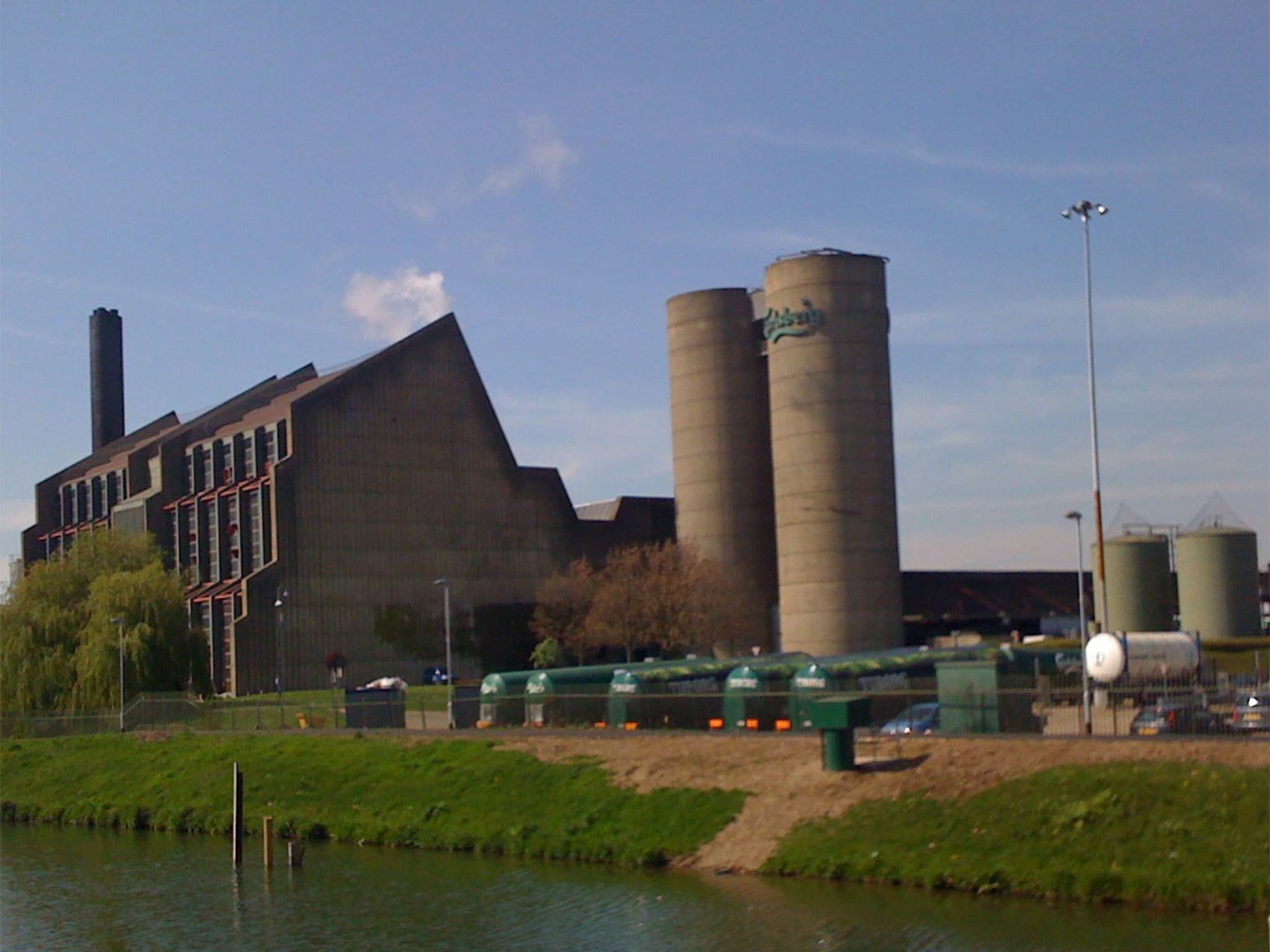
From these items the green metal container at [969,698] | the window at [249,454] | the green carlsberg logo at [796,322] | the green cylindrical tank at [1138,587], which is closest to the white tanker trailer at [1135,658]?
the green metal container at [969,698]

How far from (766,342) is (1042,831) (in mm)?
72881

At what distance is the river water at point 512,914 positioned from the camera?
2584 cm

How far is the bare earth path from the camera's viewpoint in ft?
105

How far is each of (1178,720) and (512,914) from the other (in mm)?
17701

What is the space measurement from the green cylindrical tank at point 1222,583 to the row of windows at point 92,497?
74.1 metres

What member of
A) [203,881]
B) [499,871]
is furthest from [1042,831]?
[203,881]

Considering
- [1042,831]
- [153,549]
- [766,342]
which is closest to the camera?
[1042,831]

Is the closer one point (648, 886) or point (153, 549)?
point (648, 886)

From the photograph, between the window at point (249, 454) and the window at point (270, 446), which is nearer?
the window at point (270, 446)

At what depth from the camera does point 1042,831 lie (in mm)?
29734

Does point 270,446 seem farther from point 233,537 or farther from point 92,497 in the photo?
point 92,497

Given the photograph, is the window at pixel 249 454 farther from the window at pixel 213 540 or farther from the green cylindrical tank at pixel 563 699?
the green cylindrical tank at pixel 563 699

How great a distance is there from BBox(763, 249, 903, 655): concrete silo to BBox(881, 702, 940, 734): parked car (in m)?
49.7

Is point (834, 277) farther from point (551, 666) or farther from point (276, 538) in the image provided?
point (276, 538)
